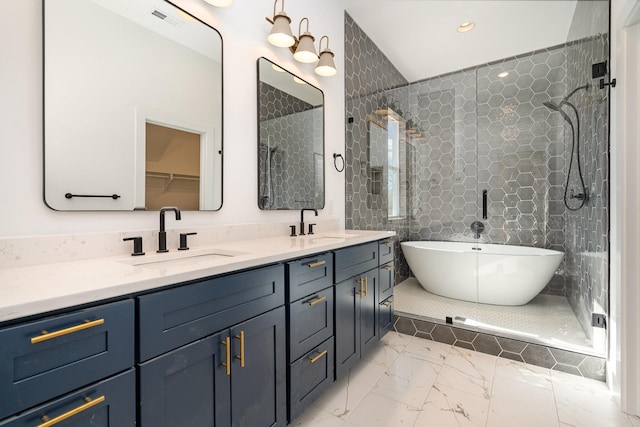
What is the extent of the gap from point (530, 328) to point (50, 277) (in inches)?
114

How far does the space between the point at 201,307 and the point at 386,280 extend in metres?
1.61

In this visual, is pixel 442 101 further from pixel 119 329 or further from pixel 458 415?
pixel 119 329

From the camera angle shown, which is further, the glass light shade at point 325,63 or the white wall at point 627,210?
the glass light shade at point 325,63

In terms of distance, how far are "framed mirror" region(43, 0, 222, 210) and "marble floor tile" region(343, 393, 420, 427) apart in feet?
4.38

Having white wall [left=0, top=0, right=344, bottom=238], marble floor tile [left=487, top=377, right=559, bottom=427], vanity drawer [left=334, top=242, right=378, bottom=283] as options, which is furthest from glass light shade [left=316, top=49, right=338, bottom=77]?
marble floor tile [left=487, top=377, right=559, bottom=427]

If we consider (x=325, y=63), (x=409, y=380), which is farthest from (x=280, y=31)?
(x=409, y=380)

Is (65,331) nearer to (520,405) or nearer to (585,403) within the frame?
(520,405)

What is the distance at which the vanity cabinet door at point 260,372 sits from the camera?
107cm

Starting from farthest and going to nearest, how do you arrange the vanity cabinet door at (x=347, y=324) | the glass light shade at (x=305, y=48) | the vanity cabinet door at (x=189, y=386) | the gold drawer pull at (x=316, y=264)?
Result: the glass light shade at (x=305, y=48) < the vanity cabinet door at (x=347, y=324) < the gold drawer pull at (x=316, y=264) < the vanity cabinet door at (x=189, y=386)

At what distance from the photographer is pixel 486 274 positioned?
2.86 meters

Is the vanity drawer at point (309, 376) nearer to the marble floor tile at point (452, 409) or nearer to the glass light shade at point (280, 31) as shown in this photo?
the marble floor tile at point (452, 409)

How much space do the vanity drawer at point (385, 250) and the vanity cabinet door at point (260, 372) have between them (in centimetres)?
110

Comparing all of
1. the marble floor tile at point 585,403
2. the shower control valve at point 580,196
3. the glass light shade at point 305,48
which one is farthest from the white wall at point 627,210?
the glass light shade at point 305,48

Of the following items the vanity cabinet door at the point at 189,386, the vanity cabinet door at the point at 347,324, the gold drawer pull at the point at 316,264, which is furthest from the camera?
the vanity cabinet door at the point at 347,324
